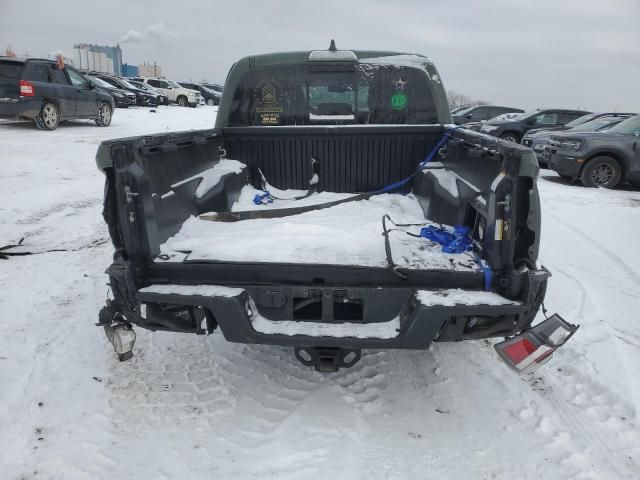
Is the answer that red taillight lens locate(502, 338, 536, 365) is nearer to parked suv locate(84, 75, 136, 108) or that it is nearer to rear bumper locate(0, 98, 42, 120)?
rear bumper locate(0, 98, 42, 120)

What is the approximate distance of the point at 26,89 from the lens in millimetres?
11938

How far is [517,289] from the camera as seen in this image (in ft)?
7.79

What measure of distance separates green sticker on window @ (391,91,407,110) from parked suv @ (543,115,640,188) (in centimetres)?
722

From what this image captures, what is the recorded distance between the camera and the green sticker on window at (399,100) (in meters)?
4.25

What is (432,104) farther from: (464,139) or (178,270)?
(178,270)

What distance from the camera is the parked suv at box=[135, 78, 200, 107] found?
98.5ft

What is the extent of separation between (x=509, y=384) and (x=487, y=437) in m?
0.59

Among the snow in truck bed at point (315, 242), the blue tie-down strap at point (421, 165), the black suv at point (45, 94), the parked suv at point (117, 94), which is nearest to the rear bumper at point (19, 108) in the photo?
the black suv at point (45, 94)

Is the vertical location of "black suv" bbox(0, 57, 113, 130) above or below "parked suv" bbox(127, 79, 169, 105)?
below

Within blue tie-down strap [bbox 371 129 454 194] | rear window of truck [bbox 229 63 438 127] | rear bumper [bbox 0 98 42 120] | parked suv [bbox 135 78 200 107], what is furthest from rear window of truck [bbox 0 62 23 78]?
parked suv [bbox 135 78 200 107]

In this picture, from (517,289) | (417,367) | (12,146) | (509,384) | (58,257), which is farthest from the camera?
(12,146)

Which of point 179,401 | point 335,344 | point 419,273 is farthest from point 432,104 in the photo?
point 179,401

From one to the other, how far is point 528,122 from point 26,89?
1519 centimetres

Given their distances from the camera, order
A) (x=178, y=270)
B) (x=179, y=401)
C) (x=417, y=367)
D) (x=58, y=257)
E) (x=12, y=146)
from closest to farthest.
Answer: (x=178, y=270), (x=179, y=401), (x=417, y=367), (x=58, y=257), (x=12, y=146)
